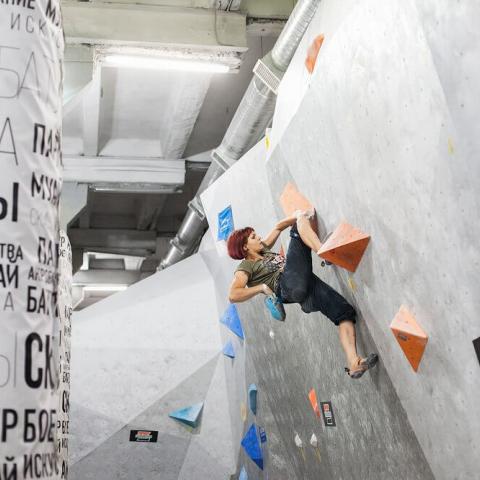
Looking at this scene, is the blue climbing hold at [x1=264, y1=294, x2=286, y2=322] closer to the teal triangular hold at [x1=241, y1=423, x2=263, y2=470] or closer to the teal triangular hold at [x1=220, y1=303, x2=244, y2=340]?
the teal triangular hold at [x1=220, y1=303, x2=244, y2=340]

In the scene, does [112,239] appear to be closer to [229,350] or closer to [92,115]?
[92,115]

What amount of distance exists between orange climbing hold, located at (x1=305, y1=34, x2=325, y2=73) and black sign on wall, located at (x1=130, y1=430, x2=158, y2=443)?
Answer: 14.0 feet

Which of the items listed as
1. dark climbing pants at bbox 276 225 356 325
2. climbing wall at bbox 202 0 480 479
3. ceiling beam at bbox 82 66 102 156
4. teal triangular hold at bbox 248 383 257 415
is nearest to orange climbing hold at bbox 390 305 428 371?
climbing wall at bbox 202 0 480 479

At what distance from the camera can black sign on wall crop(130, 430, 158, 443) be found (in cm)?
612

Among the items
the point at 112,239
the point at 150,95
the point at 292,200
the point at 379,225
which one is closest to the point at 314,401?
the point at 292,200

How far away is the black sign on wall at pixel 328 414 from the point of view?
12.7ft

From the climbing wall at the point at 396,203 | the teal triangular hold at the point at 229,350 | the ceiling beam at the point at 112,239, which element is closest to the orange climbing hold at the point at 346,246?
the climbing wall at the point at 396,203

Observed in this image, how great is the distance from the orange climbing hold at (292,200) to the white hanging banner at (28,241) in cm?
199

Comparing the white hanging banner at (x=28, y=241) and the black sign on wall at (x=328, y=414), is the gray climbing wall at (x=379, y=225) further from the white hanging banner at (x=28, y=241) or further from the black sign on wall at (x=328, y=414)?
the white hanging banner at (x=28, y=241)

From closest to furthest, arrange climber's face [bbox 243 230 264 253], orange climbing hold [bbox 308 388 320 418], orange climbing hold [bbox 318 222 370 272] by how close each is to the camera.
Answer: orange climbing hold [bbox 318 222 370 272] → climber's face [bbox 243 230 264 253] → orange climbing hold [bbox 308 388 320 418]

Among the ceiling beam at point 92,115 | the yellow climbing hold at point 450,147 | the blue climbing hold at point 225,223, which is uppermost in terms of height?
the ceiling beam at point 92,115

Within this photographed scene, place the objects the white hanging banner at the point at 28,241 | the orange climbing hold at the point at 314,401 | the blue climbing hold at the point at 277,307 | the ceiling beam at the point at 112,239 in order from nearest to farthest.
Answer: the white hanging banner at the point at 28,241 < the blue climbing hold at the point at 277,307 < the orange climbing hold at the point at 314,401 < the ceiling beam at the point at 112,239

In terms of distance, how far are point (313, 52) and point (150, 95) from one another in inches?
137

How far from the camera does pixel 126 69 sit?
5.65 m
